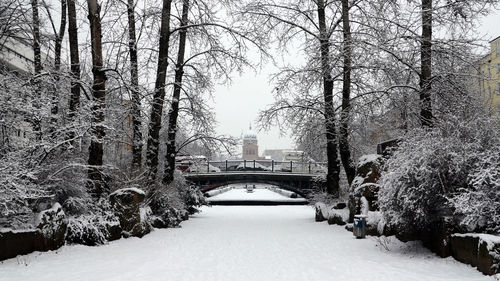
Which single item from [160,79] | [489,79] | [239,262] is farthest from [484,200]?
[160,79]

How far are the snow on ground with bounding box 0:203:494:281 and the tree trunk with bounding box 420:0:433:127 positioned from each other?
498 cm

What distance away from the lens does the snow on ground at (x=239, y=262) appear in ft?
22.3

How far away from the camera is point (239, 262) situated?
8.13 metres

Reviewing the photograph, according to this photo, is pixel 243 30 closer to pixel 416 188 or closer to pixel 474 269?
pixel 416 188

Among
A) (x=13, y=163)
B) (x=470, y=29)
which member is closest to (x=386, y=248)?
(x=13, y=163)

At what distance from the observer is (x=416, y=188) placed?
27.0ft

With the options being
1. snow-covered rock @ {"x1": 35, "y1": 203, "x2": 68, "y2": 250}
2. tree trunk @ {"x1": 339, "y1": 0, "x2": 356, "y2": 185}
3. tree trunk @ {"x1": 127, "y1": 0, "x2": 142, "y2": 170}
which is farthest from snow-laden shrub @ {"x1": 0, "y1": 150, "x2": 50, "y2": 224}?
tree trunk @ {"x1": 339, "y1": 0, "x2": 356, "y2": 185}

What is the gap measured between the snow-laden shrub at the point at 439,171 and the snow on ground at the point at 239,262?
81 cm

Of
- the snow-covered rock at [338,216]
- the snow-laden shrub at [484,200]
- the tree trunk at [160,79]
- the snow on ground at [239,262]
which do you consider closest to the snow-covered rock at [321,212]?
the snow-covered rock at [338,216]

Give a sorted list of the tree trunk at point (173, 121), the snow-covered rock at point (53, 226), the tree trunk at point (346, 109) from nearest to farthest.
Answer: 1. the snow-covered rock at point (53, 226)
2. the tree trunk at point (346, 109)
3. the tree trunk at point (173, 121)

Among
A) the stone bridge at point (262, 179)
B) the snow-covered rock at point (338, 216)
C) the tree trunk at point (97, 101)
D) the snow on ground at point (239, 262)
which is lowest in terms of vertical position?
the snow on ground at point (239, 262)

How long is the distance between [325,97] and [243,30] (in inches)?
164

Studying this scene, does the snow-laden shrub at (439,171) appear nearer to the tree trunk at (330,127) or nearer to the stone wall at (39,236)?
the stone wall at (39,236)

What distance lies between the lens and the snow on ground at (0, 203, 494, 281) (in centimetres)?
679
